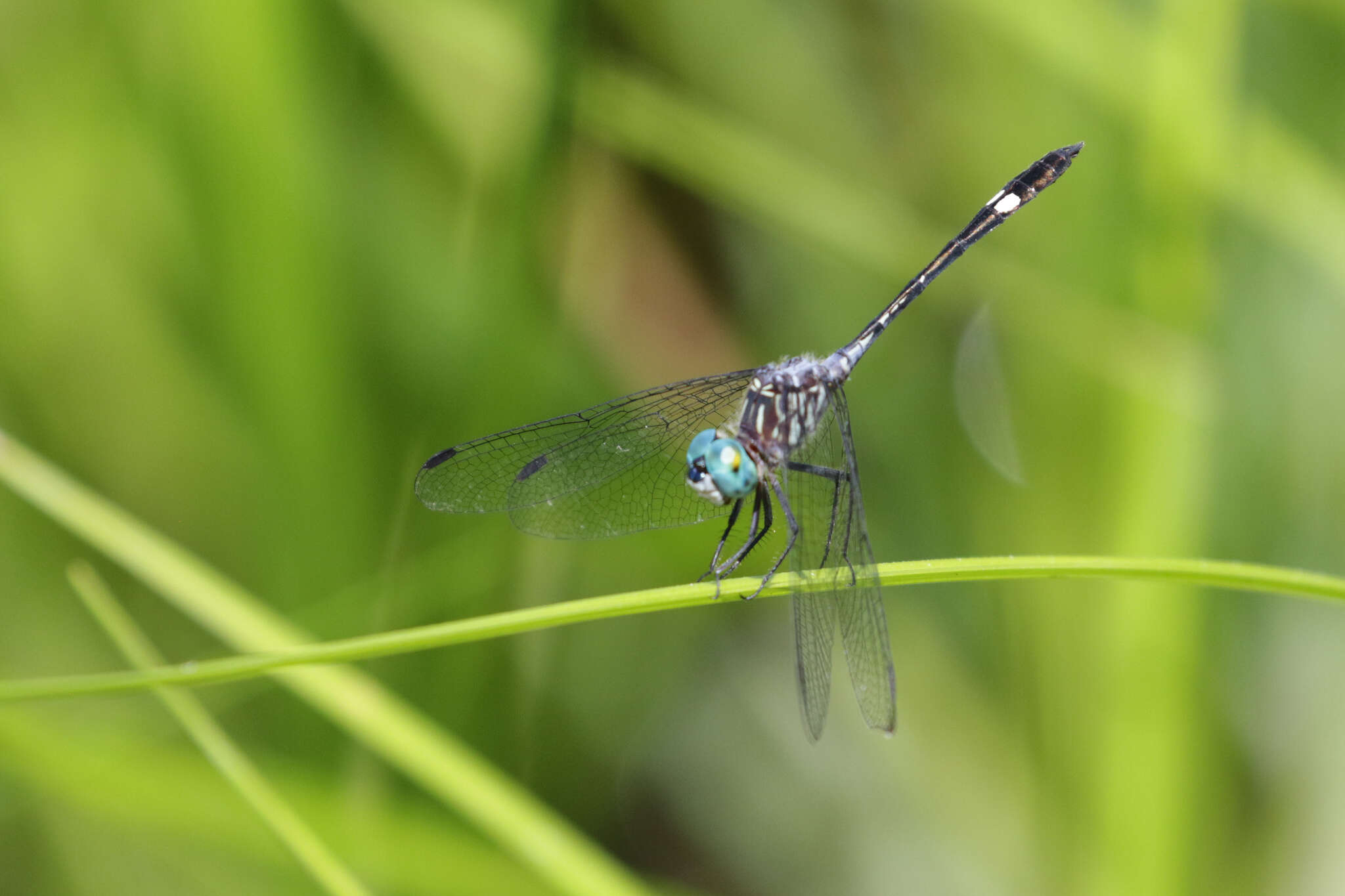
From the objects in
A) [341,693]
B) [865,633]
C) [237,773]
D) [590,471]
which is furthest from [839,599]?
[237,773]

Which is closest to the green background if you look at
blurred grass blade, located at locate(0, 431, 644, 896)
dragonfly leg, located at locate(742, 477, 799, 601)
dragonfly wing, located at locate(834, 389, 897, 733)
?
blurred grass blade, located at locate(0, 431, 644, 896)

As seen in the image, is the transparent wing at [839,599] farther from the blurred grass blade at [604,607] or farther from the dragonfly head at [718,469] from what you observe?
the blurred grass blade at [604,607]

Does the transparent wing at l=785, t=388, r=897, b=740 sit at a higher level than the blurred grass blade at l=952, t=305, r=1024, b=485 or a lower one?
lower

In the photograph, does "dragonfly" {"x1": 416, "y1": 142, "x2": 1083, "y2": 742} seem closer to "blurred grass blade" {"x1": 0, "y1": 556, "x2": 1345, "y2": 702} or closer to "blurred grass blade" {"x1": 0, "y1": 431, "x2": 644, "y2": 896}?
"blurred grass blade" {"x1": 0, "y1": 431, "x2": 644, "y2": 896}

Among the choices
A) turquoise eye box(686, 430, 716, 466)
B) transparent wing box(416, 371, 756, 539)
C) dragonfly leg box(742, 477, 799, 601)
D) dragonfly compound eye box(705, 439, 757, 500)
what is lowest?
dragonfly leg box(742, 477, 799, 601)

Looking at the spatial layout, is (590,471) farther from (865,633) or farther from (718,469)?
(865,633)

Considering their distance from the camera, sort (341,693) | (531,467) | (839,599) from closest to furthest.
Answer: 1. (341,693)
2. (839,599)
3. (531,467)

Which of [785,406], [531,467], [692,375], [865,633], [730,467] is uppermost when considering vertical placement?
[692,375]

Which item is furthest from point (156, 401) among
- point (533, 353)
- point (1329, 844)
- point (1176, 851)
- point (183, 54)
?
point (1329, 844)
